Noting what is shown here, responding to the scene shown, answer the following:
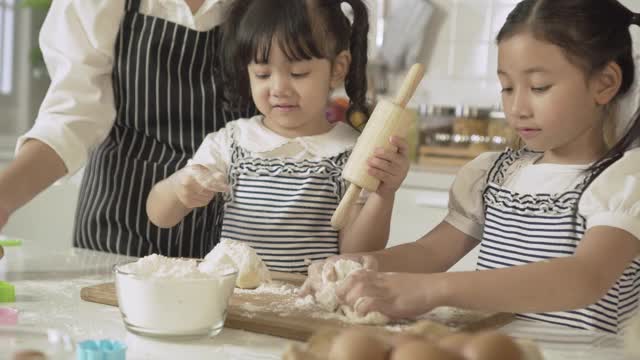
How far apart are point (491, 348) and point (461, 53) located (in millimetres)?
2876

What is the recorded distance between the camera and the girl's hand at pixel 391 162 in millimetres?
1310

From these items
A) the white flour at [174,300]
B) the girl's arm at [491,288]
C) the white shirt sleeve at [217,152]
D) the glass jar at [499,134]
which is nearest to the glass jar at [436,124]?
the glass jar at [499,134]

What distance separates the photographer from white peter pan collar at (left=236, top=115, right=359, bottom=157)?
63.1 inches

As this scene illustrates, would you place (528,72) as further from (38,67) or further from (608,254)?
(38,67)

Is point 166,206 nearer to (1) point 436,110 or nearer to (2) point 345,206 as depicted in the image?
(2) point 345,206

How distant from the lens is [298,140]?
1.61 m

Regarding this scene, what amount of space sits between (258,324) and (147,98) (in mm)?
780

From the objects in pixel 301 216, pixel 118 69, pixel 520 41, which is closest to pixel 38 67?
pixel 118 69

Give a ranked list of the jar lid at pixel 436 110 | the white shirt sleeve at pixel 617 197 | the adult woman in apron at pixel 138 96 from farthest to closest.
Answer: the jar lid at pixel 436 110 → the adult woman in apron at pixel 138 96 → the white shirt sleeve at pixel 617 197

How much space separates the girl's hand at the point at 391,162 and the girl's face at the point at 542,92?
155 millimetres

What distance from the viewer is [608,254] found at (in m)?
1.17

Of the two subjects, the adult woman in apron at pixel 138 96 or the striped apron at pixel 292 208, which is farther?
the adult woman in apron at pixel 138 96

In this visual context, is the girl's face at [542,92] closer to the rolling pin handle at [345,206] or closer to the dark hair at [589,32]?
the dark hair at [589,32]

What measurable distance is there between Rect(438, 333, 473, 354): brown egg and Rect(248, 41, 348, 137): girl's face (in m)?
0.86
